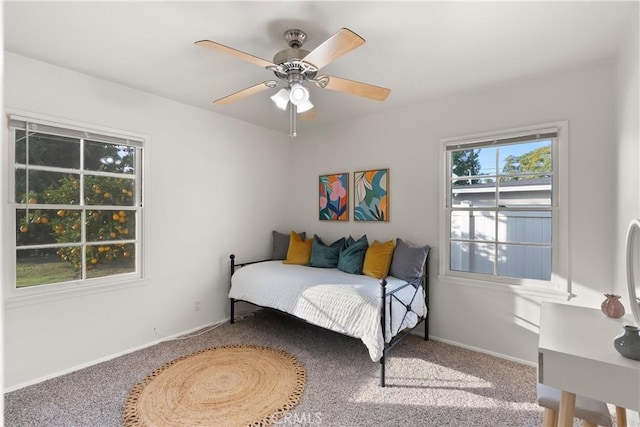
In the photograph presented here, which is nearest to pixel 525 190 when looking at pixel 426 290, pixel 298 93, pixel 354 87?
pixel 426 290

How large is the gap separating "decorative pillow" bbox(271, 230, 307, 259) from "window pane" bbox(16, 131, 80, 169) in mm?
2264

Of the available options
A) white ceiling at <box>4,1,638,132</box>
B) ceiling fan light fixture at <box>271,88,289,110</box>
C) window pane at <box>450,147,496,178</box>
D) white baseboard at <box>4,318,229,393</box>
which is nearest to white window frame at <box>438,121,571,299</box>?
window pane at <box>450,147,496,178</box>

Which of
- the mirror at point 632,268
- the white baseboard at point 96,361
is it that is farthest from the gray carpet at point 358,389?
the mirror at point 632,268

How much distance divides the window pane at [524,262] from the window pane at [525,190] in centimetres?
40

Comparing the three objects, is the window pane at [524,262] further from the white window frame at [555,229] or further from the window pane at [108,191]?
the window pane at [108,191]

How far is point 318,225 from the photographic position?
4422 mm

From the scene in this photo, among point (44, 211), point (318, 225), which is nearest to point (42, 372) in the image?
point (44, 211)

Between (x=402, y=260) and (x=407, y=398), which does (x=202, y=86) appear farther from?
(x=407, y=398)

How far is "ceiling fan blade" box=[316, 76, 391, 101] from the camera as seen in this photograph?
2309 millimetres

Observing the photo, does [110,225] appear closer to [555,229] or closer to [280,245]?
[280,245]

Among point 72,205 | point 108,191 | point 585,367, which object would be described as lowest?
point 585,367

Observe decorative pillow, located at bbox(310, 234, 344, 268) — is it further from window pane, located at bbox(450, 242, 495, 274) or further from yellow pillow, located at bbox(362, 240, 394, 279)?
window pane, located at bbox(450, 242, 495, 274)

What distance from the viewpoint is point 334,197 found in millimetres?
4230

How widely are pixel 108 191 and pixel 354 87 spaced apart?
2.34 meters
